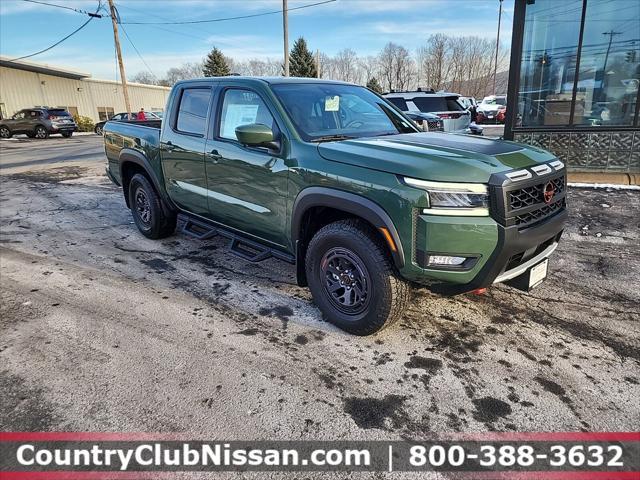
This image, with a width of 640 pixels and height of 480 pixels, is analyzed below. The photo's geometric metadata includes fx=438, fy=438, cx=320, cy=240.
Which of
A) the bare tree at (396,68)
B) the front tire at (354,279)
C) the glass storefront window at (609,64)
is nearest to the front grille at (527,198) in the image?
the front tire at (354,279)

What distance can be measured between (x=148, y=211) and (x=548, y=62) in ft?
27.6

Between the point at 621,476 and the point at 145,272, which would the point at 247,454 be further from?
the point at 145,272

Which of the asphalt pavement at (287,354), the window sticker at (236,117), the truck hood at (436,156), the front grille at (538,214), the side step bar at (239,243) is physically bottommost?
the asphalt pavement at (287,354)

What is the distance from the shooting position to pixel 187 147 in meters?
4.51

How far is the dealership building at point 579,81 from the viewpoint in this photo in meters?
8.47

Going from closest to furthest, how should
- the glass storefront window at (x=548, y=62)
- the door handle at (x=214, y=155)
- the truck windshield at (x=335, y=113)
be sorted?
the truck windshield at (x=335, y=113), the door handle at (x=214, y=155), the glass storefront window at (x=548, y=62)

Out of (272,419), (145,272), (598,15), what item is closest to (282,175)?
(272,419)

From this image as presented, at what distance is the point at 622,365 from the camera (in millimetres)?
2879

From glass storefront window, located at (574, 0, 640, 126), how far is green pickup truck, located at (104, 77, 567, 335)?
6614 mm

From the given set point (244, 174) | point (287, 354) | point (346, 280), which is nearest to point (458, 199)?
point (346, 280)

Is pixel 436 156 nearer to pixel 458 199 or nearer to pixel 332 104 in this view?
pixel 458 199

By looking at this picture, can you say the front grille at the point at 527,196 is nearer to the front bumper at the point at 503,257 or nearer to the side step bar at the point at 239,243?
the front bumper at the point at 503,257

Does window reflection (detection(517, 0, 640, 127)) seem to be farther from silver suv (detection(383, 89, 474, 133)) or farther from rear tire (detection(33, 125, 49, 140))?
rear tire (detection(33, 125, 49, 140))

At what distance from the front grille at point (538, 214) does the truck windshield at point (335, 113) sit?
1.43 metres
